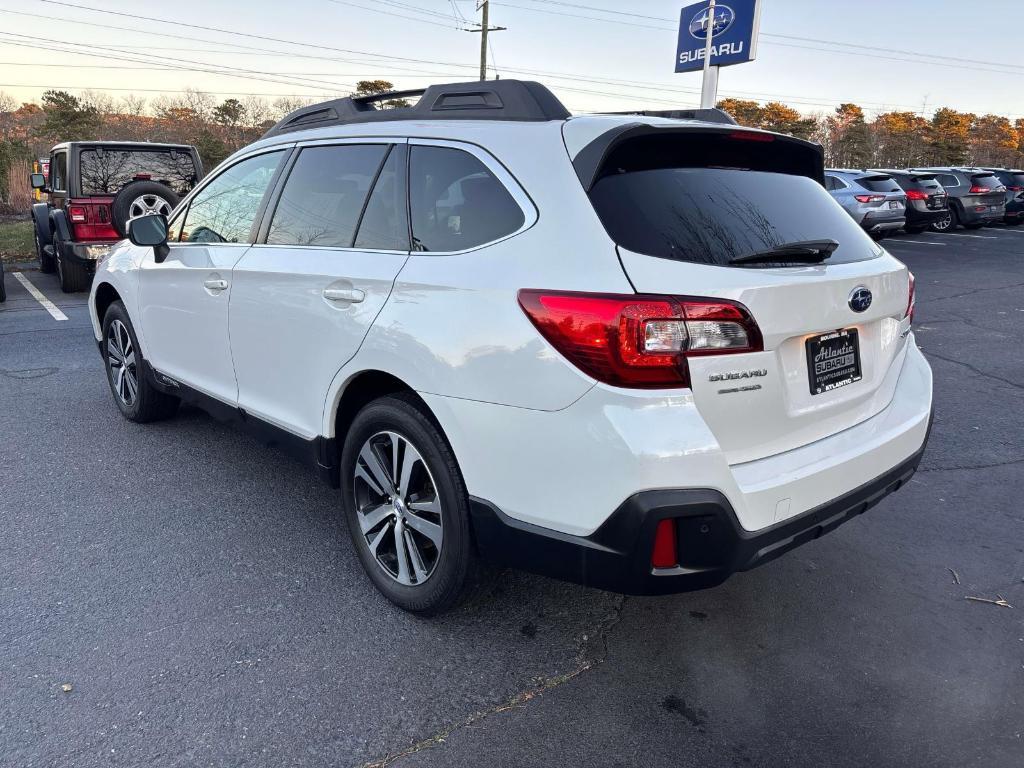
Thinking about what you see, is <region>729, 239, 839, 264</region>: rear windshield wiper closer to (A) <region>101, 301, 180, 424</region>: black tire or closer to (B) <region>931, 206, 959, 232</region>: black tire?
(A) <region>101, 301, 180, 424</region>: black tire

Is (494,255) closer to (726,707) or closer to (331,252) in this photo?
(331,252)

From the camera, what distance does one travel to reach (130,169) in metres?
10.0

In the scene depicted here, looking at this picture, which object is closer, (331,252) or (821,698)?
(821,698)

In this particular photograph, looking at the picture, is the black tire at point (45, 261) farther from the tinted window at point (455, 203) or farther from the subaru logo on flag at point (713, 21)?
A: the subaru logo on flag at point (713, 21)

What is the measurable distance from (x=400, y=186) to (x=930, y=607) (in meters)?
2.64

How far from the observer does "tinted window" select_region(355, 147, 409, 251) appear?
2.79m

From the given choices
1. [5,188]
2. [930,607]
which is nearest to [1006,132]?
[5,188]

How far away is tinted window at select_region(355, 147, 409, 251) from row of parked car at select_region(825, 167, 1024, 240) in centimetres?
1535

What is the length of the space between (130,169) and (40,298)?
211 centimetres

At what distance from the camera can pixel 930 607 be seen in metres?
2.98

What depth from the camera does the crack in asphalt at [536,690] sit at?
2191mm

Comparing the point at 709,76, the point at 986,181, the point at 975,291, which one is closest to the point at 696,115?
the point at 975,291

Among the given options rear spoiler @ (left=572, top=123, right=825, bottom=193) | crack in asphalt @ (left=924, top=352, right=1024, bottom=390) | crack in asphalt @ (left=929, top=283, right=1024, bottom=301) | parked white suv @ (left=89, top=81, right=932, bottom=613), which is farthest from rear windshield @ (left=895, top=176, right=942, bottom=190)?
rear spoiler @ (left=572, top=123, right=825, bottom=193)

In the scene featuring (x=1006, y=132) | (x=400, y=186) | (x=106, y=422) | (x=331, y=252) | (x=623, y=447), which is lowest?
(x=106, y=422)
